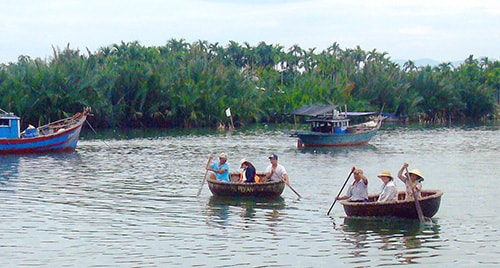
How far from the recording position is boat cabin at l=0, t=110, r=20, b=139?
39406 mm

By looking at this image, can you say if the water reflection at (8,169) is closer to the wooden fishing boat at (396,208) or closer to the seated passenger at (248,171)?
the seated passenger at (248,171)

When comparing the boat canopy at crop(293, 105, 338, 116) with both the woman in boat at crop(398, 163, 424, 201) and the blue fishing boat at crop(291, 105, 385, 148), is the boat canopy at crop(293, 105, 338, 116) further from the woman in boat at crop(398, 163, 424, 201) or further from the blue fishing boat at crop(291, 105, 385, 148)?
the woman in boat at crop(398, 163, 424, 201)

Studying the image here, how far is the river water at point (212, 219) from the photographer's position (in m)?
16.6

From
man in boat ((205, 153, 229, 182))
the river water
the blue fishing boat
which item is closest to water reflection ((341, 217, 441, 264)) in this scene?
the river water

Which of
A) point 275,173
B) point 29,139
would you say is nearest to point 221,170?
point 275,173

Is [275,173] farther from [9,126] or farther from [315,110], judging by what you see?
[315,110]

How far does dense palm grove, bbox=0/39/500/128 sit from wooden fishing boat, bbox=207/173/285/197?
38.2m

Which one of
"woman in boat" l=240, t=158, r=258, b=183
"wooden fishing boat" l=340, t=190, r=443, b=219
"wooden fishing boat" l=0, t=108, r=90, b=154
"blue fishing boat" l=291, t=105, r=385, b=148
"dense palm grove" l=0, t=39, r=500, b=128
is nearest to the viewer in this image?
"wooden fishing boat" l=340, t=190, r=443, b=219

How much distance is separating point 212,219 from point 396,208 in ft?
14.9

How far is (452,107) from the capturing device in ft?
282

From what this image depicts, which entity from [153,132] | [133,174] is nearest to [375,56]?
[153,132]

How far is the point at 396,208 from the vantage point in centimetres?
1962

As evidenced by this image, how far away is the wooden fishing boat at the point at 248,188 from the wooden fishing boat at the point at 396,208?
389 centimetres

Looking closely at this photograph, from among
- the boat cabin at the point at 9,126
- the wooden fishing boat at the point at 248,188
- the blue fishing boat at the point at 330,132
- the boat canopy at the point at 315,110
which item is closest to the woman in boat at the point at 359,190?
the wooden fishing boat at the point at 248,188
